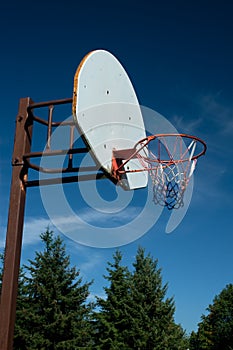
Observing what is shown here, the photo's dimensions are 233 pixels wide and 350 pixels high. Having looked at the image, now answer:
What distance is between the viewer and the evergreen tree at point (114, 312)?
772 inches

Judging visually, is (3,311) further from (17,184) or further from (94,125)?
(94,125)

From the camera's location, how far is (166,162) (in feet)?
16.0

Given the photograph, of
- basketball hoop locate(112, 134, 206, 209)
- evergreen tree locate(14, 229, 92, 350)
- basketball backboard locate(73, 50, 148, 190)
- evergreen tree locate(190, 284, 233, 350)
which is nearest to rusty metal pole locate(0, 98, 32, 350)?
basketball backboard locate(73, 50, 148, 190)

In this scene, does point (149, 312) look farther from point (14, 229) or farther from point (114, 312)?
point (14, 229)

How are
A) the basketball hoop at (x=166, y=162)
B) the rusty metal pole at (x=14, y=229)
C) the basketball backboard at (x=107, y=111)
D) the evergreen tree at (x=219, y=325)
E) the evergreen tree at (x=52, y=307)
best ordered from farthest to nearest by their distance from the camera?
the evergreen tree at (x=219, y=325) → the evergreen tree at (x=52, y=307) → the basketball hoop at (x=166, y=162) → the basketball backboard at (x=107, y=111) → the rusty metal pole at (x=14, y=229)

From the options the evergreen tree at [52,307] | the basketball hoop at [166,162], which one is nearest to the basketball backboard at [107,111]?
the basketball hoop at [166,162]

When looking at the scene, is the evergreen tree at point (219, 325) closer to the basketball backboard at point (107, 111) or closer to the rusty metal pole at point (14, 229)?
the basketball backboard at point (107, 111)

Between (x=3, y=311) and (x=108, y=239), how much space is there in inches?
52.7

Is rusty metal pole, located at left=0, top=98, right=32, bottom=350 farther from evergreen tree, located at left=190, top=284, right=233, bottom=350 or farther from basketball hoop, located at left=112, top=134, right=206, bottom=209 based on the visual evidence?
evergreen tree, located at left=190, top=284, right=233, bottom=350

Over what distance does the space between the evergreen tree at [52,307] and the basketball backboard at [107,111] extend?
13.2 metres

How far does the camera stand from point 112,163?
4828 mm

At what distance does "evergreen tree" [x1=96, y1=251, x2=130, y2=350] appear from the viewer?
64.3 ft

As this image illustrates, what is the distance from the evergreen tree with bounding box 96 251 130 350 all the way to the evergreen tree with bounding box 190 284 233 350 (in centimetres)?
1078

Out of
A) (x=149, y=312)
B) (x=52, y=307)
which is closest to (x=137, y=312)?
(x=149, y=312)
